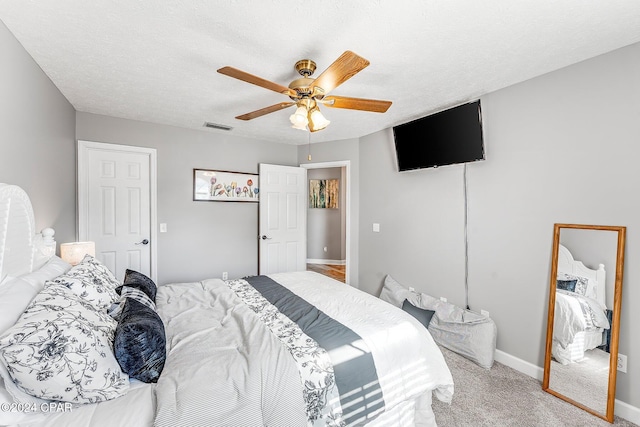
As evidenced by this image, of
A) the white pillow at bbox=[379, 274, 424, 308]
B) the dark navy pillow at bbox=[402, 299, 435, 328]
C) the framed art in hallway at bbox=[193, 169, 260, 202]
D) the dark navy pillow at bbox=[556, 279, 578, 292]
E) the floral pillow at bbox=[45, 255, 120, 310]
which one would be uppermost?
the framed art in hallway at bbox=[193, 169, 260, 202]

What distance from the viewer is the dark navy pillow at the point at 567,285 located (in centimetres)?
203

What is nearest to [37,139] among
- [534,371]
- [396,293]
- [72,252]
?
[72,252]

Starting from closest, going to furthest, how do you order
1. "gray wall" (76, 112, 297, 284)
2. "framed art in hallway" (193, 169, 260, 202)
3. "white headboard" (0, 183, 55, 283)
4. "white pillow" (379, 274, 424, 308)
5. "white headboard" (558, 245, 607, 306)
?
"white headboard" (0, 183, 55, 283) → "white headboard" (558, 245, 607, 306) → "white pillow" (379, 274, 424, 308) → "gray wall" (76, 112, 297, 284) → "framed art in hallway" (193, 169, 260, 202)

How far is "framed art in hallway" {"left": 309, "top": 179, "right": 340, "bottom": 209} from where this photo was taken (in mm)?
6457

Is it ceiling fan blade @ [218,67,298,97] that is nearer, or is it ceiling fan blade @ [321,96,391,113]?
ceiling fan blade @ [218,67,298,97]

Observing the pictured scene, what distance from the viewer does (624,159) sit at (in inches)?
72.0

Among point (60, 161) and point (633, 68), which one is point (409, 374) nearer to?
point (633, 68)

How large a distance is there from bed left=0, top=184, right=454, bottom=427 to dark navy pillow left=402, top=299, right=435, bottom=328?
113 cm

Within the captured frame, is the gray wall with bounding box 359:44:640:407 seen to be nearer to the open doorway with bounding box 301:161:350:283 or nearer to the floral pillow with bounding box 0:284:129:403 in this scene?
the floral pillow with bounding box 0:284:129:403

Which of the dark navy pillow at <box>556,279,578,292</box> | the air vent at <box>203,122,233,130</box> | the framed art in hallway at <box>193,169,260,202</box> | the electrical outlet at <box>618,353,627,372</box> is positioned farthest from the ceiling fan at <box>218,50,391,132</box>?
the electrical outlet at <box>618,353,627,372</box>

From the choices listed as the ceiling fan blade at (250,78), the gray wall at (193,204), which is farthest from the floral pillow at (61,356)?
the gray wall at (193,204)

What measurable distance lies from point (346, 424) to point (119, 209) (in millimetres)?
3293

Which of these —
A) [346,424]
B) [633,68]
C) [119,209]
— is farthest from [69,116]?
[633,68]

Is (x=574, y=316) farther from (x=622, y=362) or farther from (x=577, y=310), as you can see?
Answer: (x=622, y=362)
